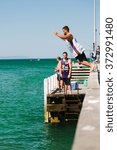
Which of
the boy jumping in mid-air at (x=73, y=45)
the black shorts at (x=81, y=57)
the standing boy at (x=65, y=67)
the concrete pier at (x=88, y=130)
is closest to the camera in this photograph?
the concrete pier at (x=88, y=130)

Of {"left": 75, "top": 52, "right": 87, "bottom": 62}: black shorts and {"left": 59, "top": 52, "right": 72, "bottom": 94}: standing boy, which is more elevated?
{"left": 75, "top": 52, "right": 87, "bottom": 62}: black shorts

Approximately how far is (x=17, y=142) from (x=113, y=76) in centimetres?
1571

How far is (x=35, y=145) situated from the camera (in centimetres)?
1734

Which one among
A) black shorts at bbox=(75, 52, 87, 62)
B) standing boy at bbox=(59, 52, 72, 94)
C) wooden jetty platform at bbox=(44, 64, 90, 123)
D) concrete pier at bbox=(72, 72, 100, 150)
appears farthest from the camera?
wooden jetty platform at bbox=(44, 64, 90, 123)

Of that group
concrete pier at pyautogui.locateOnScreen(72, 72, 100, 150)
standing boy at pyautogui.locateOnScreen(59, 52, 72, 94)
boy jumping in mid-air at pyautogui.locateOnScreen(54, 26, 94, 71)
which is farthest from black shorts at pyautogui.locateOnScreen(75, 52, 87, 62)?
standing boy at pyautogui.locateOnScreen(59, 52, 72, 94)

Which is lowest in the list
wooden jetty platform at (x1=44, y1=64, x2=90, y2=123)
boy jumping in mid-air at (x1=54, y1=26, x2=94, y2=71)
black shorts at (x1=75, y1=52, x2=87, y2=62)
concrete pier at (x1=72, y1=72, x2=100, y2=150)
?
wooden jetty platform at (x1=44, y1=64, x2=90, y2=123)

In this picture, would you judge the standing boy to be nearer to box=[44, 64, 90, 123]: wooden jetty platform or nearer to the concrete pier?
box=[44, 64, 90, 123]: wooden jetty platform

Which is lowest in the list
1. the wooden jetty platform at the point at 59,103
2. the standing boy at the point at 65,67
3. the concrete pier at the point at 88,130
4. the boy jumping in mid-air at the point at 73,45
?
the wooden jetty platform at the point at 59,103

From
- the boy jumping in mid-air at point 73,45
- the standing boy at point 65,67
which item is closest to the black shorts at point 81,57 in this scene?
the boy jumping in mid-air at point 73,45

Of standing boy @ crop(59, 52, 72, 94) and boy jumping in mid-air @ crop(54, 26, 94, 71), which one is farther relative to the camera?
standing boy @ crop(59, 52, 72, 94)

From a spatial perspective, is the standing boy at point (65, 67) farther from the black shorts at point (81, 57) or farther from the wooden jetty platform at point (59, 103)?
the black shorts at point (81, 57)

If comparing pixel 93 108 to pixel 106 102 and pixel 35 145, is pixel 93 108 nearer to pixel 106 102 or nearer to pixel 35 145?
pixel 106 102

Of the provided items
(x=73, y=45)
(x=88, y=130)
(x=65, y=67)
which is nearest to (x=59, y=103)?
(x=65, y=67)

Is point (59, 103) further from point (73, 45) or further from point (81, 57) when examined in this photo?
point (73, 45)
